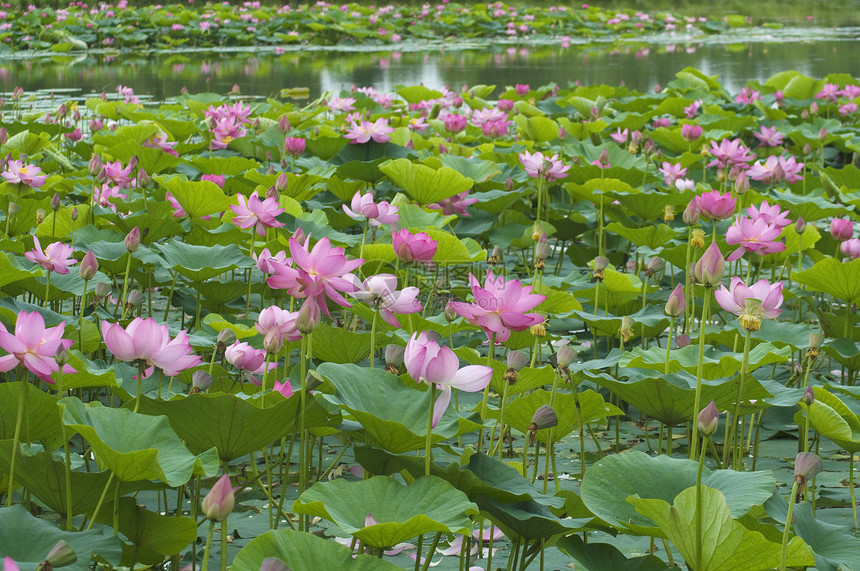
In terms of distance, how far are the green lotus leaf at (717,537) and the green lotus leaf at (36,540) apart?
0.64 metres

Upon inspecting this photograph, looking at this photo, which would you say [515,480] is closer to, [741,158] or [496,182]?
[496,182]

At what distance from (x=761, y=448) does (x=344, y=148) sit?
1.97 meters

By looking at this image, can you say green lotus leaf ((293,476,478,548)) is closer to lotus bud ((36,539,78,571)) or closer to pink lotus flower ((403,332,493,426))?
pink lotus flower ((403,332,493,426))

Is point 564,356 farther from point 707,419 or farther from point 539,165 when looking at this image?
point 539,165

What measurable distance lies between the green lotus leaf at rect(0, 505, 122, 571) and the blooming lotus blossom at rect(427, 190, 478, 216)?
1951 mm

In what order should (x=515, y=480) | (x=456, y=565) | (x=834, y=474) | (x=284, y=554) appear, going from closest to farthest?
1. (x=284, y=554)
2. (x=515, y=480)
3. (x=456, y=565)
4. (x=834, y=474)

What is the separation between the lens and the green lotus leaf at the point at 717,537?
1090 millimetres

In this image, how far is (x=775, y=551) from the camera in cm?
109

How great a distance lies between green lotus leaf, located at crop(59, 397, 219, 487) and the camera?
1114mm

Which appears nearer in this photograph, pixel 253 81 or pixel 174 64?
pixel 253 81

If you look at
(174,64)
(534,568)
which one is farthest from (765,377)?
(174,64)

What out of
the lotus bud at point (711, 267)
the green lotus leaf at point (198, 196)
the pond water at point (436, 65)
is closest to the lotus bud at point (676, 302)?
the lotus bud at point (711, 267)

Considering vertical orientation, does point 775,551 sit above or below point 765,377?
above

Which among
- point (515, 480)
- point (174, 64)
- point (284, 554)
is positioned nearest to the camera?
point (284, 554)
